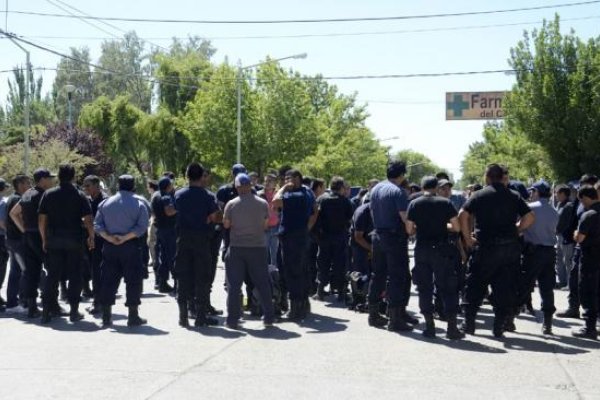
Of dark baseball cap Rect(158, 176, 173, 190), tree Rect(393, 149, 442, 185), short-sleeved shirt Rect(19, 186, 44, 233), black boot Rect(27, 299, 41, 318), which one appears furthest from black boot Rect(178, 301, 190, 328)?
tree Rect(393, 149, 442, 185)

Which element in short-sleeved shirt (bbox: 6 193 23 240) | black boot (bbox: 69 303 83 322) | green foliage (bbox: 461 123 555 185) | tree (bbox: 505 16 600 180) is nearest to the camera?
black boot (bbox: 69 303 83 322)

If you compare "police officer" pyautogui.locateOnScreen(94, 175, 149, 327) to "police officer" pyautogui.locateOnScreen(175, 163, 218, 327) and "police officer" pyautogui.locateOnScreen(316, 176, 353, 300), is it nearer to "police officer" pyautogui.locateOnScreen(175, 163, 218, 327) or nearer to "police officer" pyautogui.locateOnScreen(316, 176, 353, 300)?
"police officer" pyautogui.locateOnScreen(175, 163, 218, 327)

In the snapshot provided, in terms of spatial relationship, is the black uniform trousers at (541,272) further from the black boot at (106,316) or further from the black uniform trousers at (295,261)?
the black boot at (106,316)

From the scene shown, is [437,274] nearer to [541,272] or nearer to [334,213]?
[541,272]

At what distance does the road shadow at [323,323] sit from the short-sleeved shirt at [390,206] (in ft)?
4.44

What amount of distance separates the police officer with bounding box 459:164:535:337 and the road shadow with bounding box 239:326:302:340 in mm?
2146

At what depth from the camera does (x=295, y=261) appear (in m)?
10.7

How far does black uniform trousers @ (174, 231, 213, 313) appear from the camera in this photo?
10.1 metres

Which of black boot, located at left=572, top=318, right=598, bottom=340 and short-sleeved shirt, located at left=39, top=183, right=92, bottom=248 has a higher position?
short-sleeved shirt, located at left=39, top=183, right=92, bottom=248

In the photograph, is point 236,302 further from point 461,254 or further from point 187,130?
point 187,130

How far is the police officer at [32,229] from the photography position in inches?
435

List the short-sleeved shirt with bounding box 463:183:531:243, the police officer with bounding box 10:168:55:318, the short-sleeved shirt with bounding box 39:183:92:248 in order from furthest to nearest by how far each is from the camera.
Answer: the police officer with bounding box 10:168:55:318 < the short-sleeved shirt with bounding box 39:183:92:248 < the short-sleeved shirt with bounding box 463:183:531:243

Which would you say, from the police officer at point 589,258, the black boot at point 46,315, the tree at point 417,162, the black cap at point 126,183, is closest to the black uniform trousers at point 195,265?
the black cap at point 126,183

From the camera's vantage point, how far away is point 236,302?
998 centimetres
